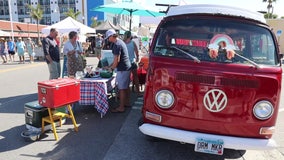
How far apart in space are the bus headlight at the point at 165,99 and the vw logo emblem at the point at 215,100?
44 cm

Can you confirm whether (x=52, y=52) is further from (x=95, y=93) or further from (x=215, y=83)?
(x=215, y=83)

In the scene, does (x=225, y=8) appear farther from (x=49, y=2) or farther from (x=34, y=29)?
(x=49, y=2)

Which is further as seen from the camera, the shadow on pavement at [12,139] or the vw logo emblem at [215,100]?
the shadow on pavement at [12,139]

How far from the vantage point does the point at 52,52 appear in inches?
290

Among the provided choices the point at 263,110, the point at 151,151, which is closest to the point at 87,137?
the point at 151,151

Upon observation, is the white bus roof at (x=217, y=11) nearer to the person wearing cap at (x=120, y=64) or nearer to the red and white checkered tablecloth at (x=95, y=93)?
the person wearing cap at (x=120, y=64)

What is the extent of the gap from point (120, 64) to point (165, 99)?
266 centimetres

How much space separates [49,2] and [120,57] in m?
83.5

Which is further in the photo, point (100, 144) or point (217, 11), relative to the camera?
point (100, 144)

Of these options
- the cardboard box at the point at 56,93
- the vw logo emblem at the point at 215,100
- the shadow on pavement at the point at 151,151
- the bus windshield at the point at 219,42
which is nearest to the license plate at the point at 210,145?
the vw logo emblem at the point at 215,100

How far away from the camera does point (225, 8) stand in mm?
3887

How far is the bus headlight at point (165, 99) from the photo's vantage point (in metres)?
3.47

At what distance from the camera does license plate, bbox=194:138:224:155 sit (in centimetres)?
327

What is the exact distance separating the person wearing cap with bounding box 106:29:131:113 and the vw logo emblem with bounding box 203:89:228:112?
114 inches
